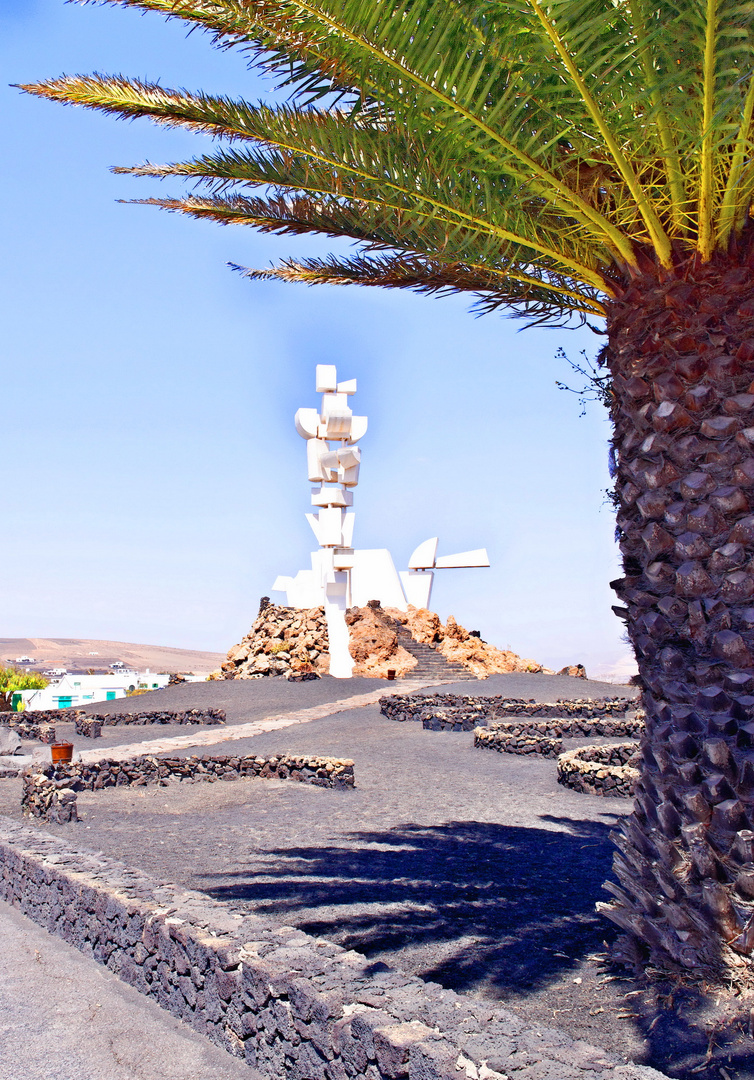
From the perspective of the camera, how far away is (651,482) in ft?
15.6

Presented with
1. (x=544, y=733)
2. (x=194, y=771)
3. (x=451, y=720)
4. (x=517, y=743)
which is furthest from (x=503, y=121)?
(x=451, y=720)

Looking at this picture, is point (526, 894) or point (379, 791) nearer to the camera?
point (526, 894)

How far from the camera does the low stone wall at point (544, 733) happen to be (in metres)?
A: 15.2

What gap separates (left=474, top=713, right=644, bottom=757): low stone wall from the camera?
15.2 m

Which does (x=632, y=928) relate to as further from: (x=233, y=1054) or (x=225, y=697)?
(x=225, y=697)

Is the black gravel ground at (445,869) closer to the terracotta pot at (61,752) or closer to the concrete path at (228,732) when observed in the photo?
the terracotta pot at (61,752)

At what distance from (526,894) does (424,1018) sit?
340cm

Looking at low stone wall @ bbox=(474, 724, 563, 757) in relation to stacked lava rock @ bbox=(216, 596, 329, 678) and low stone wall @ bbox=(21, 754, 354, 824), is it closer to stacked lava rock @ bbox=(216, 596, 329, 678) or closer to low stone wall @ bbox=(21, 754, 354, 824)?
low stone wall @ bbox=(21, 754, 354, 824)

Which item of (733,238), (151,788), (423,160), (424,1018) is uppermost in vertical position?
(423,160)

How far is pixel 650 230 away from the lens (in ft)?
15.5

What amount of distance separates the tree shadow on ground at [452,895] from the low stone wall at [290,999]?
94cm

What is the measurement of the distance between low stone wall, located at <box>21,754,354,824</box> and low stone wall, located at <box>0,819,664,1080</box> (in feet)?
17.9

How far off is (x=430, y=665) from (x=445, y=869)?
23669 millimetres

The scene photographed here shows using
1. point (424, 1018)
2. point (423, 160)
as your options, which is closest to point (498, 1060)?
point (424, 1018)
